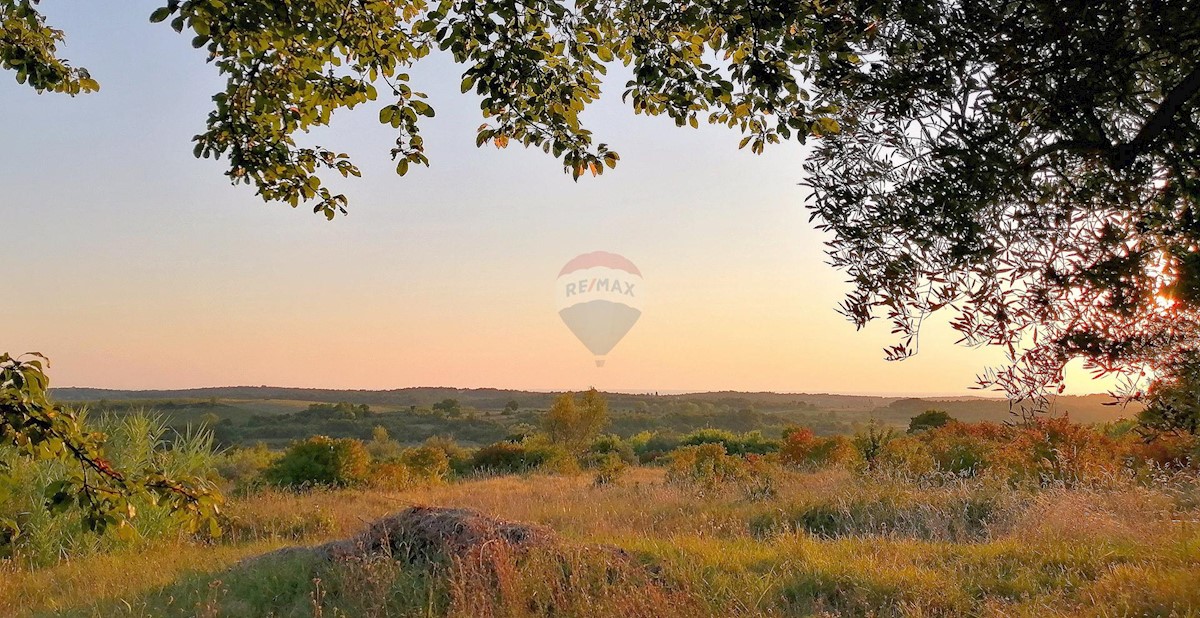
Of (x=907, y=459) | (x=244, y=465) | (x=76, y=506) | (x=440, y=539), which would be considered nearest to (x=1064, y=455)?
(x=907, y=459)

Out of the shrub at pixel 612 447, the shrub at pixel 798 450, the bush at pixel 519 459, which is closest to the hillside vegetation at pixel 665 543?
the shrub at pixel 798 450

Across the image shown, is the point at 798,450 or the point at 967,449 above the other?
the point at 967,449

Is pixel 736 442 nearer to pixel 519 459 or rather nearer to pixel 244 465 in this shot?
pixel 519 459

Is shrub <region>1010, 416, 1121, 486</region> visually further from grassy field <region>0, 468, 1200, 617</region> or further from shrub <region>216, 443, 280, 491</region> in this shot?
shrub <region>216, 443, 280, 491</region>

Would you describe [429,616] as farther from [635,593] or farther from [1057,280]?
[1057,280]

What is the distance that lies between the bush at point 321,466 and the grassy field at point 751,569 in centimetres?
555

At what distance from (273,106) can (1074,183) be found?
4998mm

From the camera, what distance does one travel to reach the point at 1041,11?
399 centimetres

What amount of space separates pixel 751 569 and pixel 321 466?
43.5ft

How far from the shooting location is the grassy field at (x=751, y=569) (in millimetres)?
6289

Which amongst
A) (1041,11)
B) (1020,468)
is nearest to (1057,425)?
(1020,468)

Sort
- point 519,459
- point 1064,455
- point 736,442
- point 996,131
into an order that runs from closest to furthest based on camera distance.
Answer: point 996,131
point 1064,455
point 519,459
point 736,442

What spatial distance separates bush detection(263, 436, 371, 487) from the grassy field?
18.2ft

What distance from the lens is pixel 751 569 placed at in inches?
293
